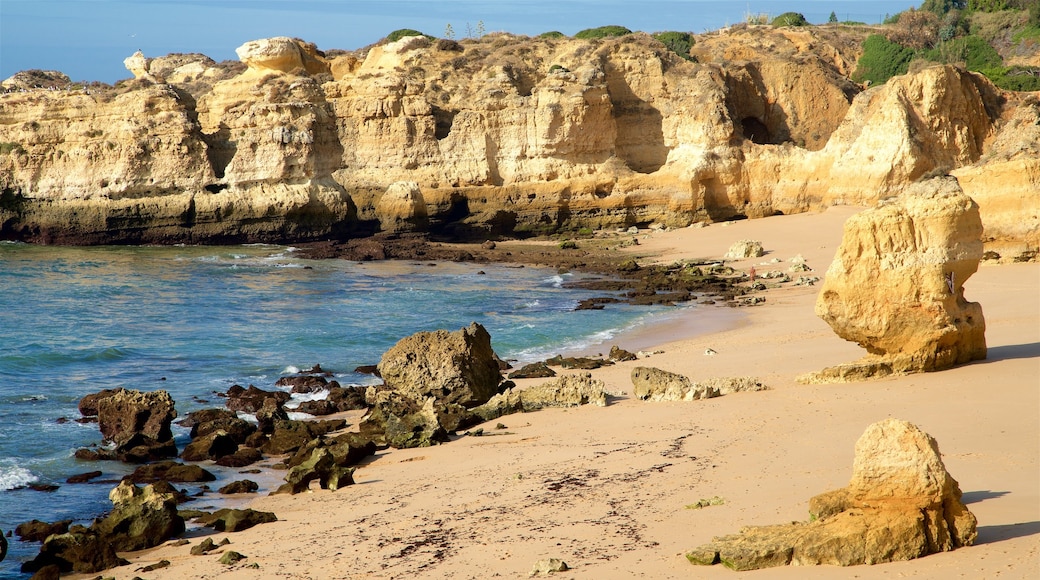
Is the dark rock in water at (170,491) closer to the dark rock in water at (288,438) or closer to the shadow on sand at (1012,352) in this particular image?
the dark rock in water at (288,438)

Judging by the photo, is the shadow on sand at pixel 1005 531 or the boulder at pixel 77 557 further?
the boulder at pixel 77 557

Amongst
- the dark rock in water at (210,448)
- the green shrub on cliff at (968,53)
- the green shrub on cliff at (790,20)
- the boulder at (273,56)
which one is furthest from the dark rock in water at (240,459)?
the green shrub on cliff at (790,20)

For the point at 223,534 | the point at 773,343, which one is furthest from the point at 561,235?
the point at 223,534

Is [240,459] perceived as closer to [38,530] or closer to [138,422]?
[138,422]

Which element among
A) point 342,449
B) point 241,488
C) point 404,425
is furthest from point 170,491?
point 404,425

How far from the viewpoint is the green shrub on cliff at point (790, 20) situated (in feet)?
201

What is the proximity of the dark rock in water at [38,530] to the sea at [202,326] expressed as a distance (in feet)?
0.34

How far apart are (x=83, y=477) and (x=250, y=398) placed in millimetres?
3498

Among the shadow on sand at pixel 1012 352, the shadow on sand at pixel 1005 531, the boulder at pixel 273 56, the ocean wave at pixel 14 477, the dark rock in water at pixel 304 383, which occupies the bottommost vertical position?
the ocean wave at pixel 14 477

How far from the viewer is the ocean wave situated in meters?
10.2

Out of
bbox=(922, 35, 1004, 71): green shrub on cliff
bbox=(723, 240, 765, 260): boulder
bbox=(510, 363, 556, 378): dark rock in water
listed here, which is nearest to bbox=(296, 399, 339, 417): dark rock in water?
bbox=(510, 363, 556, 378): dark rock in water

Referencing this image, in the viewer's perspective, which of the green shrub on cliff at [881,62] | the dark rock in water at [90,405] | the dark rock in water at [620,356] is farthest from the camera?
the green shrub on cliff at [881,62]

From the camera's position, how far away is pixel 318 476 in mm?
9672

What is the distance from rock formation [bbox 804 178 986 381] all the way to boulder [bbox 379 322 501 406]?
15.6ft
